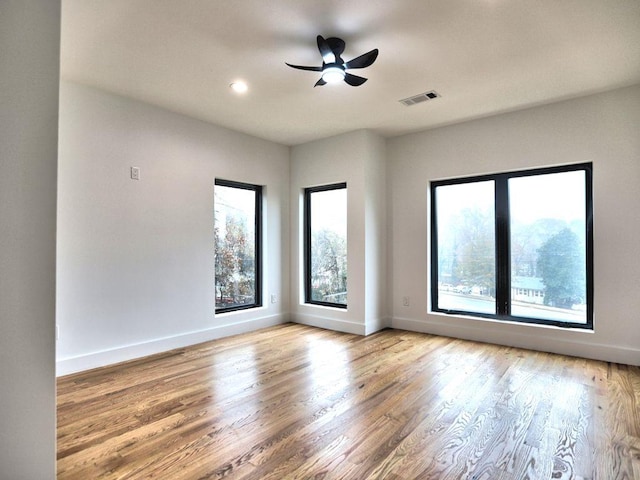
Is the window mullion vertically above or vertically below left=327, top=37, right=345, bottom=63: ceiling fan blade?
below

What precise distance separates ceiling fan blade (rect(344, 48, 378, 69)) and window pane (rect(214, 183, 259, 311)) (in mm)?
2582

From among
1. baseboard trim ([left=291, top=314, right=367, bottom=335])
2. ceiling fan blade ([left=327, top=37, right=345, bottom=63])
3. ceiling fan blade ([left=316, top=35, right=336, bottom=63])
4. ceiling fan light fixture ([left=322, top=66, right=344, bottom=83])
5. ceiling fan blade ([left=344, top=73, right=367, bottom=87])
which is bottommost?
baseboard trim ([left=291, top=314, right=367, bottom=335])

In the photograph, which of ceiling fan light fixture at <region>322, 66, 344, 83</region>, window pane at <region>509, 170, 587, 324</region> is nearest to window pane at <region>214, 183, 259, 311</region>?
ceiling fan light fixture at <region>322, 66, 344, 83</region>

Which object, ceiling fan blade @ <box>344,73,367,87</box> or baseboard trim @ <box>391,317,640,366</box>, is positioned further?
baseboard trim @ <box>391,317,640,366</box>

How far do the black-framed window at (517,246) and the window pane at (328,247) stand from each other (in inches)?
48.6

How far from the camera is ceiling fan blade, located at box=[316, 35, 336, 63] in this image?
2455 mm

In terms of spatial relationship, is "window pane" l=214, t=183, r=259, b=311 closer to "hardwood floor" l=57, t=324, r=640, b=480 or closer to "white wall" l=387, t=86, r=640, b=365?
"hardwood floor" l=57, t=324, r=640, b=480

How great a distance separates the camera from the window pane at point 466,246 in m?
4.34

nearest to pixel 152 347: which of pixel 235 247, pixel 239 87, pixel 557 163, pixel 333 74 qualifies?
pixel 235 247

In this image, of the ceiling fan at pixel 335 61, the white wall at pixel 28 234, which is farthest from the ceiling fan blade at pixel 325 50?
the white wall at pixel 28 234

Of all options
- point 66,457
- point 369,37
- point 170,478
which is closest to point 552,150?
point 369,37

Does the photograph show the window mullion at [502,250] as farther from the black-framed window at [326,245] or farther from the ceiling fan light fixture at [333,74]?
the ceiling fan light fixture at [333,74]

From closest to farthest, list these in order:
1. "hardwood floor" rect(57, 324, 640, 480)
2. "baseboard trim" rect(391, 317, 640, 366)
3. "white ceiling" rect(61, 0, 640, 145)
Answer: "hardwood floor" rect(57, 324, 640, 480) < "white ceiling" rect(61, 0, 640, 145) < "baseboard trim" rect(391, 317, 640, 366)

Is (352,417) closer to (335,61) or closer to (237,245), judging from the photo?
(335,61)
